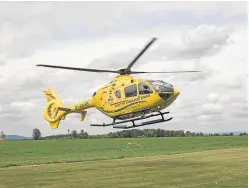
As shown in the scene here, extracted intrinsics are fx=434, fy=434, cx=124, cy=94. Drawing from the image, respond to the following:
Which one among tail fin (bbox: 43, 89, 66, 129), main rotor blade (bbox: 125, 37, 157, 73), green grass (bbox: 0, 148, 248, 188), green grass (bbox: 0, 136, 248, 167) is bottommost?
green grass (bbox: 0, 148, 248, 188)

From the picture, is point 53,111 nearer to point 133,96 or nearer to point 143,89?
point 133,96

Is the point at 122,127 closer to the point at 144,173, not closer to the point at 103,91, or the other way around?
the point at 103,91

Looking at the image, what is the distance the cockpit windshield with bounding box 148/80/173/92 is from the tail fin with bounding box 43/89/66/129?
1160 cm

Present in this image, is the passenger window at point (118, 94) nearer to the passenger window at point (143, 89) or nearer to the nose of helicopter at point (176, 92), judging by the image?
the passenger window at point (143, 89)

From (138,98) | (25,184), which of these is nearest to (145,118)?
(138,98)

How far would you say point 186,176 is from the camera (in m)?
37.9

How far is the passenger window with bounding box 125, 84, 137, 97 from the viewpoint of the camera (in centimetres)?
3250

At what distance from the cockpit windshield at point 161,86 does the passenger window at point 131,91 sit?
4.38 feet

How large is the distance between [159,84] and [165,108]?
78.0 inches

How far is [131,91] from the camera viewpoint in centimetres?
3269

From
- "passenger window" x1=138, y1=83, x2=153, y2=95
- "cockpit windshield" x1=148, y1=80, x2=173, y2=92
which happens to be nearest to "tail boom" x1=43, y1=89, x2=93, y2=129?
"passenger window" x1=138, y1=83, x2=153, y2=95

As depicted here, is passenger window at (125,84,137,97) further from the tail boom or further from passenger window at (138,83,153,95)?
the tail boom

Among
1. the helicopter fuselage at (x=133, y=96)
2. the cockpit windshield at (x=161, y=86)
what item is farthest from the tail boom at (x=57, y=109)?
the cockpit windshield at (x=161, y=86)

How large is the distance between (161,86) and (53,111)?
14180 mm
